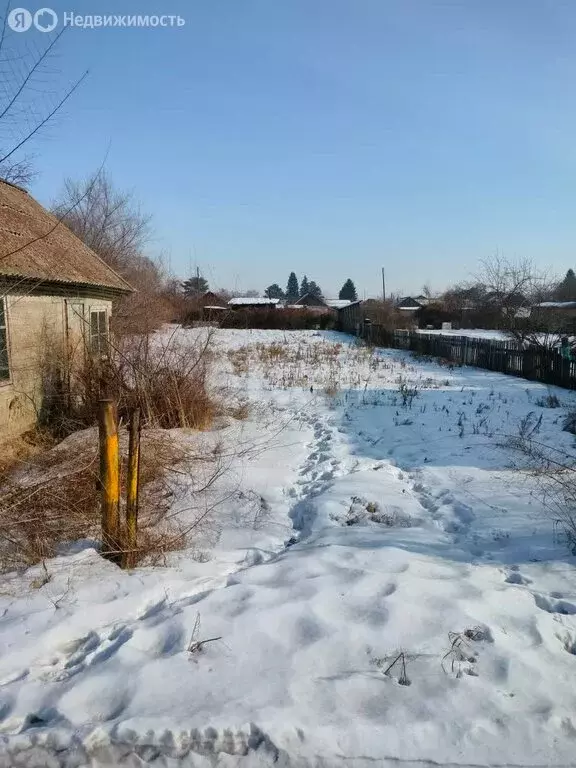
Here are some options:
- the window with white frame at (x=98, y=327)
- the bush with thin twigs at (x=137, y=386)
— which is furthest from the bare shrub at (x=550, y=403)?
the window with white frame at (x=98, y=327)

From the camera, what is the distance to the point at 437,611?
3.18 meters

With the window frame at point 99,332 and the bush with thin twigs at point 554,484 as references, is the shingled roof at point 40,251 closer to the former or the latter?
the window frame at point 99,332

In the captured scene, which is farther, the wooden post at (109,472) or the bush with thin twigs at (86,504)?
the bush with thin twigs at (86,504)

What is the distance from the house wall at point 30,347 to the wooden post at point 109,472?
401 centimetres

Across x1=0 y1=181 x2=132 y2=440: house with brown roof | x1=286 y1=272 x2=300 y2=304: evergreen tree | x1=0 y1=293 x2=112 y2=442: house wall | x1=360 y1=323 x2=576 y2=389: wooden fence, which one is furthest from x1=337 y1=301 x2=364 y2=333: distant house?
x1=286 y1=272 x2=300 y2=304: evergreen tree

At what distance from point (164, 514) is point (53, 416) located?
4981 millimetres

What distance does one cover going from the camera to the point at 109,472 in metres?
3.66

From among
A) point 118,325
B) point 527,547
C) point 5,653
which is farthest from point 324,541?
point 118,325

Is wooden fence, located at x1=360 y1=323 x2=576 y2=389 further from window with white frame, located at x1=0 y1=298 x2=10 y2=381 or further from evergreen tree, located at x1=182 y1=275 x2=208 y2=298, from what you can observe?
window with white frame, located at x1=0 y1=298 x2=10 y2=381

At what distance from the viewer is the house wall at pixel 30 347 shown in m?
7.54

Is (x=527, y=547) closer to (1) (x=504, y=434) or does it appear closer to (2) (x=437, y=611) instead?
(2) (x=437, y=611)

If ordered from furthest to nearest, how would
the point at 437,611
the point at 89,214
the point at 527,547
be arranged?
the point at 89,214
the point at 527,547
the point at 437,611

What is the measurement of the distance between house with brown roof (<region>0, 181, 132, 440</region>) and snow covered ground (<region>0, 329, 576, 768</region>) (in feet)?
14.4

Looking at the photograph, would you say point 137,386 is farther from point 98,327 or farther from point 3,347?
point 98,327
